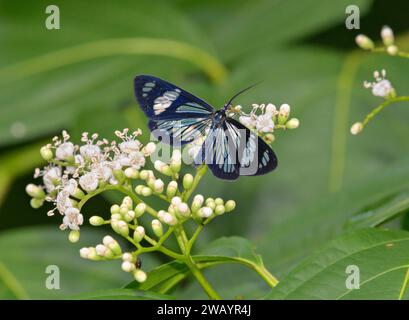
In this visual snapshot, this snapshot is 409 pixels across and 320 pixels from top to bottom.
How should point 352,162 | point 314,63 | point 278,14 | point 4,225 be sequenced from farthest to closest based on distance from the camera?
point 4,225 < point 278,14 < point 314,63 < point 352,162

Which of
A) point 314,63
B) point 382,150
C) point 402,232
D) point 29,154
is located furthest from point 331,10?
point 402,232

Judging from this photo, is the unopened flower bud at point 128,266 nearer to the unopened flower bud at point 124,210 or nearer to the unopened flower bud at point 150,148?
the unopened flower bud at point 124,210

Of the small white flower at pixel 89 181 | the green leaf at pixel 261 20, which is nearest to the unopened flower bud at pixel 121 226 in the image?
the small white flower at pixel 89 181

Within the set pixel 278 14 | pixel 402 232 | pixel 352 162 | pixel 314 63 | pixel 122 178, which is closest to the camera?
pixel 402 232

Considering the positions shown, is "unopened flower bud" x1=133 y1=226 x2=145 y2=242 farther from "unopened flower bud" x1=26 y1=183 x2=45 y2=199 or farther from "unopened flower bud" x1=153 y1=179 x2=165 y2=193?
"unopened flower bud" x1=26 y1=183 x2=45 y2=199

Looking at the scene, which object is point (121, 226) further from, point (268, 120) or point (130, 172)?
point (268, 120)

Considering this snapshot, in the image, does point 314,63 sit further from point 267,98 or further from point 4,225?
point 4,225

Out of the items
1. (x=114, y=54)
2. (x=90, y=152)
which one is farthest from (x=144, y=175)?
(x=114, y=54)
